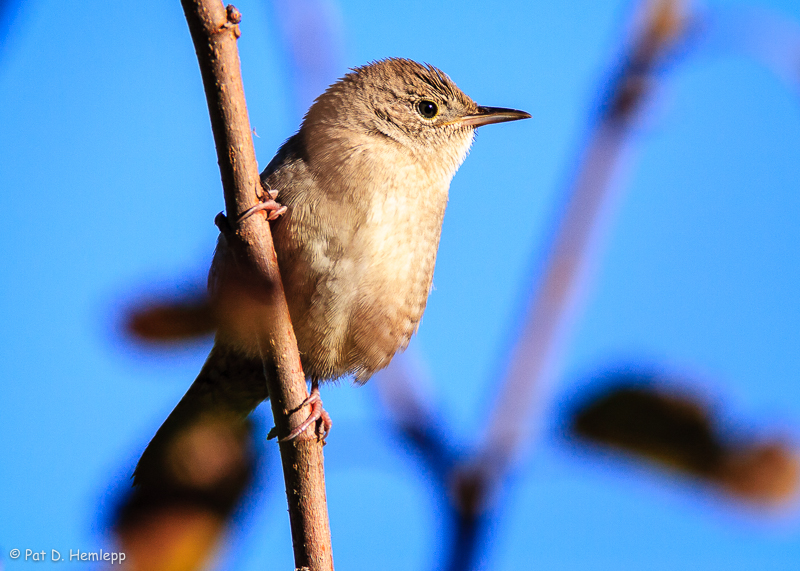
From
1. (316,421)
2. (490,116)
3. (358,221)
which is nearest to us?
(316,421)

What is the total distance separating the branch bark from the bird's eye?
7.49 feet

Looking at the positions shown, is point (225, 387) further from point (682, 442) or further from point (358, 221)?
point (682, 442)

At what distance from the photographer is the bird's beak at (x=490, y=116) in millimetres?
4620

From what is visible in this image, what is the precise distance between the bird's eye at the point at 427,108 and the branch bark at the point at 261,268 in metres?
2.28

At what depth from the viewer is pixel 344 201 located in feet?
11.9

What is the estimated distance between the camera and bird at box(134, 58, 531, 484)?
3580 mm

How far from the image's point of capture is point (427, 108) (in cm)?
453

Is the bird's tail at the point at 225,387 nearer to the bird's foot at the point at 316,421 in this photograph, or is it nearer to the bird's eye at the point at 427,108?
the bird's foot at the point at 316,421

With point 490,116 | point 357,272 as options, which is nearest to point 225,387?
point 357,272

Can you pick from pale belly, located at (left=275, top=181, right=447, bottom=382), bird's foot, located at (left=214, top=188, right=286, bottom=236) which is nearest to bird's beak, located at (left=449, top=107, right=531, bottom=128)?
pale belly, located at (left=275, top=181, right=447, bottom=382)

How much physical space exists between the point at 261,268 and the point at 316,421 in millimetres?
1026

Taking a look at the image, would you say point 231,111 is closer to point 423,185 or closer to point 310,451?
point 310,451

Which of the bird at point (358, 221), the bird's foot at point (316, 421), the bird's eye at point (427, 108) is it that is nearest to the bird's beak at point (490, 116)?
the bird at point (358, 221)

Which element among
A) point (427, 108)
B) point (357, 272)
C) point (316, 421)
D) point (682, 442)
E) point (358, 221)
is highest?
point (427, 108)
